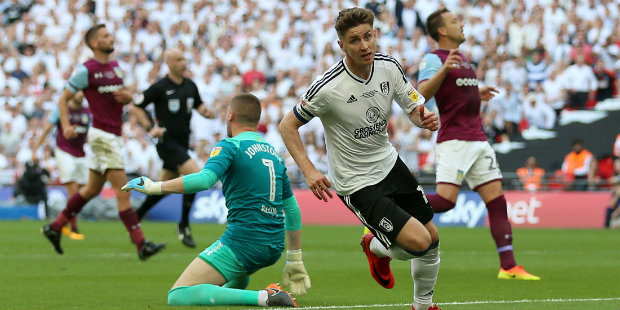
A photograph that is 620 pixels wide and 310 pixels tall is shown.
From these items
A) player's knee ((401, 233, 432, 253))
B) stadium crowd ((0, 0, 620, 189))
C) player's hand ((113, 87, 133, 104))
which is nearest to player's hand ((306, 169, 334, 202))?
player's knee ((401, 233, 432, 253))

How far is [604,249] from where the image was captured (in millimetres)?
15055

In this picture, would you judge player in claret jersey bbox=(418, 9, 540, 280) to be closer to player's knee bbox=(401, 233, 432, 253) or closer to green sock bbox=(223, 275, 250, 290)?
green sock bbox=(223, 275, 250, 290)

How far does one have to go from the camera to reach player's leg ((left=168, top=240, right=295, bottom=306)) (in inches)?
304

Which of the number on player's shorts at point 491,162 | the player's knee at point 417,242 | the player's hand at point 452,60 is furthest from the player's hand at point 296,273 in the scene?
the number on player's shorts at point 491,162

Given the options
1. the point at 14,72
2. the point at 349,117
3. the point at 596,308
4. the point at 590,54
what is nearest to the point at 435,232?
the point at 349,117

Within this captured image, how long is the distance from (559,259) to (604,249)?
6.76 feet

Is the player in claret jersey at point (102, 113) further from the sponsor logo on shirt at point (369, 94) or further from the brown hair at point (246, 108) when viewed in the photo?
the sponsor logo on shirt at point (369, 94)

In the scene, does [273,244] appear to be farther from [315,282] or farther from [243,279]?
[315,282]

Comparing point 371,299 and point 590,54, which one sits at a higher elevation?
point 371,299

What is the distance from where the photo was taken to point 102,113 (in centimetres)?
1347

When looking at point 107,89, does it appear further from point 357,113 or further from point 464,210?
point 464,210

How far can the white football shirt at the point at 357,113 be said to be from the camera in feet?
23.8

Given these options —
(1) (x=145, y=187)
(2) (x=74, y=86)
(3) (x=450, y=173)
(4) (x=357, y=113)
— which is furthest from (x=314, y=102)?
(2) (x=74, y=86)

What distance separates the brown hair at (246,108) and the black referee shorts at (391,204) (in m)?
1.11
